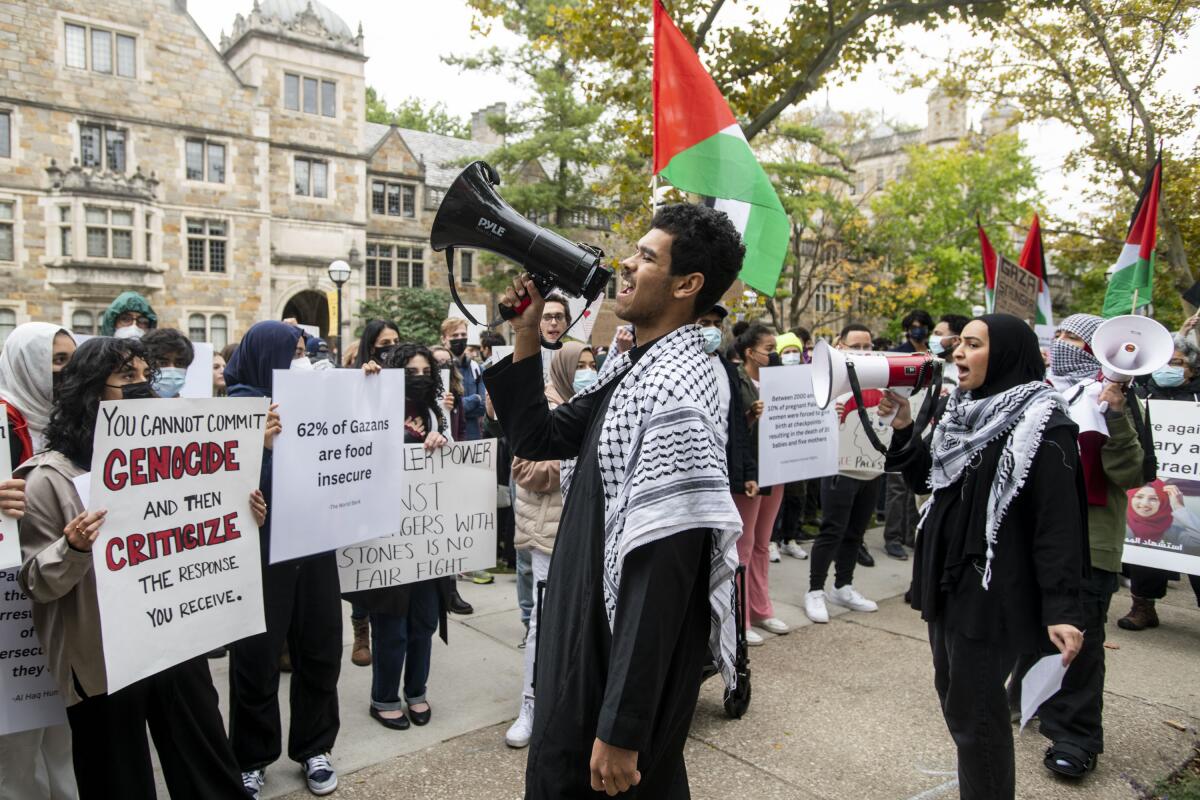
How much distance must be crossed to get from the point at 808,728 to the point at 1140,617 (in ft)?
11.6

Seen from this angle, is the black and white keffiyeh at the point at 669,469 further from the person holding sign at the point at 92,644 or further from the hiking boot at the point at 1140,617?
the hiking boot at the point at 1140,617

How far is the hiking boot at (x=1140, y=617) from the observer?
20.7ft

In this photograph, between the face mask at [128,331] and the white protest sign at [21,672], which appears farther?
the face mask at [128,331]

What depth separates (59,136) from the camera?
28.8 m

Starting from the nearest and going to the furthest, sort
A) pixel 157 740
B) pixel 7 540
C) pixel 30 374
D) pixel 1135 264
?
pixel 7 540 < pixel 157 740 < pixel 30 374 < pixel 1135 264

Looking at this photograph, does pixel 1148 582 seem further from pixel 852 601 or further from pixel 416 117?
pixel 416 117

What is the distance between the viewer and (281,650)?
361 cm

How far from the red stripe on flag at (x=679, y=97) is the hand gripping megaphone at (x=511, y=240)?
3.60 meters

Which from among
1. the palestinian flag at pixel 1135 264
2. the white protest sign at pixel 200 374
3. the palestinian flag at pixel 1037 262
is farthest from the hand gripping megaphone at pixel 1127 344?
the white protest sign at pixel 200 374

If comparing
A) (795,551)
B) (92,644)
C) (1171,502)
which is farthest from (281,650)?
(1171,502)

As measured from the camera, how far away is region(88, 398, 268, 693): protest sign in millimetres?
2693

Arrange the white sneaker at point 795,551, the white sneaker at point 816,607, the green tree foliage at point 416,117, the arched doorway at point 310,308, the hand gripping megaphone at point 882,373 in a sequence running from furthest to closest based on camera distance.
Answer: the green tree foliage at point 416,117
the arched doorway at point 310,308
the white sneaker at point 795,551
the white sneaker at point 816,607
the hand gripping megaphone at point 882,373

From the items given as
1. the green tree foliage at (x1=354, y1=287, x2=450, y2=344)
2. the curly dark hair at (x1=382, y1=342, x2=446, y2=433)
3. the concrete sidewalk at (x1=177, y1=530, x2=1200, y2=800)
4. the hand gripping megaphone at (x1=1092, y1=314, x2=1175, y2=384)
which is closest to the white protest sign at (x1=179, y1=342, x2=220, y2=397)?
the concrete sidewalk at (x1=177, y1=530, x2=1200, y2=800)

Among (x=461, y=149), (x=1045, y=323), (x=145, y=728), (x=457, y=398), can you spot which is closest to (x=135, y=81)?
(x=461, y=149)
